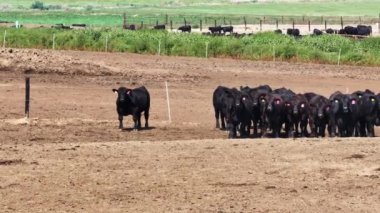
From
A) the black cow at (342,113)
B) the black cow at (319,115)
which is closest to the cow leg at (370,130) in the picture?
the black cow at (342,113)

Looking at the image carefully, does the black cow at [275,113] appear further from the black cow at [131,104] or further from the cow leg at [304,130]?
the black cow at [131,104]

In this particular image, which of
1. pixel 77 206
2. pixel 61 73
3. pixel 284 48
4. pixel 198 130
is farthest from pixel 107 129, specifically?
pixel 284 48

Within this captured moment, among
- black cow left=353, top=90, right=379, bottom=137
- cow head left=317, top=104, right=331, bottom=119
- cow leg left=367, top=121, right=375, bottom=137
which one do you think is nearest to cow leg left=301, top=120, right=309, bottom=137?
cow head left=317, top=104, right=331, bottom=119

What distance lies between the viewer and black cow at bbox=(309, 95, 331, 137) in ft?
86.0

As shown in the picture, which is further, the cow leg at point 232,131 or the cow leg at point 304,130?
the cow leg at point 304,130

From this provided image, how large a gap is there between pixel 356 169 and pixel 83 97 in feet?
58.6

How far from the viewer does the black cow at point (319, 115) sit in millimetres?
26203

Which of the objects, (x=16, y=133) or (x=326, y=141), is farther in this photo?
(x=16, y=133)

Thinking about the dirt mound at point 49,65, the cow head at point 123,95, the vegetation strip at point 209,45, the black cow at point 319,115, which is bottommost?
the black cow at point 319,115

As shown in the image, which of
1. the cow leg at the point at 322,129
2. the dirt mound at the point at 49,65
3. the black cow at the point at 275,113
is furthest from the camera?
the dirt mound at the point at 49,65

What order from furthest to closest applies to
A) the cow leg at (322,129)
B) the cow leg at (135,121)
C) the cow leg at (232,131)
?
the cow leg at (135,121), the cow leg at (322,129), the cow leg at (232,131)

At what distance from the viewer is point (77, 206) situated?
1589 cm

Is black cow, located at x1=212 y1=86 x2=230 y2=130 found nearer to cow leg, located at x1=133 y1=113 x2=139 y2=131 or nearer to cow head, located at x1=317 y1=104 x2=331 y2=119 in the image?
cow leg, located at x1=133 y1=113 x2=139 y2=131

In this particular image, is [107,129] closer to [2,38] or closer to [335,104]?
[335,104]
